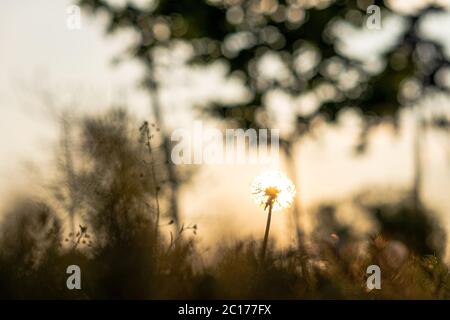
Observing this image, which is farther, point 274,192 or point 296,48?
point 296,48

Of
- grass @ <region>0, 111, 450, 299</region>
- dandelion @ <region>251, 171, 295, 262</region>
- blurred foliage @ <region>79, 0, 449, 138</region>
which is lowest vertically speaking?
grass @ <region>0, 111, 450, 299</region>

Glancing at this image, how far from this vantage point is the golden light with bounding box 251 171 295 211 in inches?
172

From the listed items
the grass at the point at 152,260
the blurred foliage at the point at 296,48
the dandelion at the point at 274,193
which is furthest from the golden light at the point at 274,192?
the blurred foliage at the point at 296,48

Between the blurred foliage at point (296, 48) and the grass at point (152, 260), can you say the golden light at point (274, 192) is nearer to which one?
the grass at point (152, 260)

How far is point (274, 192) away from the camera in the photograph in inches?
173

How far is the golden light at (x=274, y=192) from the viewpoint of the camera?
4357 millimetres

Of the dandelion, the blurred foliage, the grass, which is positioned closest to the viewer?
the grass

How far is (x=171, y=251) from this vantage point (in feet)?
12.4

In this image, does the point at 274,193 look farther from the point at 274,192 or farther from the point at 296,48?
the point at 296,48

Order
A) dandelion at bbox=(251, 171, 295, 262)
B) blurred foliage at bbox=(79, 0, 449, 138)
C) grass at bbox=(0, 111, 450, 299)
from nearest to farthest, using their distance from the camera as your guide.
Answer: grass at bbox=(0, 111, 450, 299) < dandelion at bbox=(251, 171, 295, 262) < blurred foliage at bbox=(79, 0, 449, 138)

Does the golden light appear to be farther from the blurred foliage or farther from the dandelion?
the blurred foliage

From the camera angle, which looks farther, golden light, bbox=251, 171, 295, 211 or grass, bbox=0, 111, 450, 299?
golden light, bbox=251, 171, 295, 211

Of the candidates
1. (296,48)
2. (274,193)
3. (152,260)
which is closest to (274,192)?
(274,193)

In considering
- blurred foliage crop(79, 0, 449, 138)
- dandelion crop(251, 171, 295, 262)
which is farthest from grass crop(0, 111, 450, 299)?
blurred foliage crop(79, 0, 449, 138)
